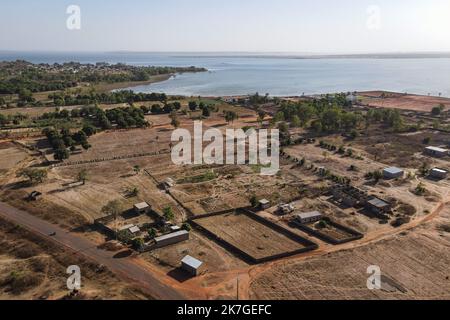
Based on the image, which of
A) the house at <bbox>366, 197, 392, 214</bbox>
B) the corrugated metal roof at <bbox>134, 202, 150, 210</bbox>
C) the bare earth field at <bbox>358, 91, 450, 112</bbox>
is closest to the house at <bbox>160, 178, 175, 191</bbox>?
the corrugated metal roof at <bbox>134, 202, 150, 210</bbox>

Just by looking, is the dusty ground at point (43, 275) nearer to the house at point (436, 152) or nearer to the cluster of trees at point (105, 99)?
the house at point (436, 152)

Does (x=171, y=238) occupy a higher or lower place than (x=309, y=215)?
lower

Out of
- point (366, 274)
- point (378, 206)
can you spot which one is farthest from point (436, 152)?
point (366, 274)

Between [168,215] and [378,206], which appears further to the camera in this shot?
[378,206]

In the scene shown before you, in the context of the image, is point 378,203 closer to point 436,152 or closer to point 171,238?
point 171,238
